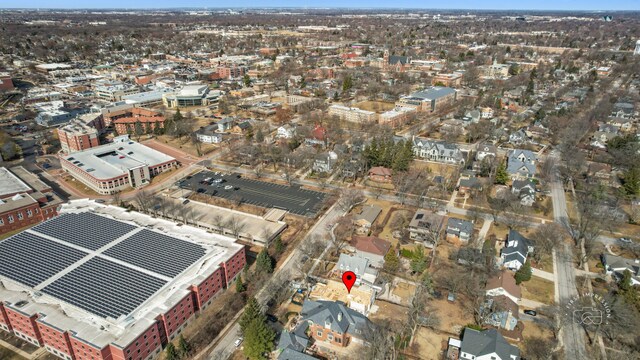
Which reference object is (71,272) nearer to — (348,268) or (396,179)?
(348,268)

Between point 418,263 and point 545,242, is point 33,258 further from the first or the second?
point 545,242

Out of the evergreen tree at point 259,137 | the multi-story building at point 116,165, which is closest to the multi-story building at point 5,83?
the multi-story building at point 116,165

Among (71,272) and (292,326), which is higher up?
(71,272)

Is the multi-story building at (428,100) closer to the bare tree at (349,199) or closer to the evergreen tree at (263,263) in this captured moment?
the bare tree at (349,199)

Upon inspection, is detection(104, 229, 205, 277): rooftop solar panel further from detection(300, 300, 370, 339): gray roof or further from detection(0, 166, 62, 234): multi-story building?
detection(0, 166, 62, 234): multi-story building

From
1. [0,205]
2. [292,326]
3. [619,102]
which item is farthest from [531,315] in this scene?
[619,102]

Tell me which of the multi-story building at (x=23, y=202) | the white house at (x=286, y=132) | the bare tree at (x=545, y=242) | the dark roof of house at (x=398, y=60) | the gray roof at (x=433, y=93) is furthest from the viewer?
the dark roof of house at (x=398, y=60)
